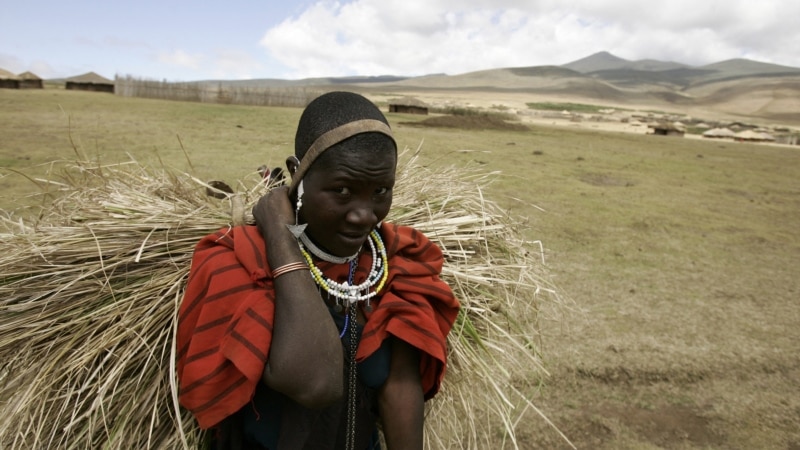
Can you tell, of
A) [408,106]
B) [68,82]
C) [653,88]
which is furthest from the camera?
[653,88]

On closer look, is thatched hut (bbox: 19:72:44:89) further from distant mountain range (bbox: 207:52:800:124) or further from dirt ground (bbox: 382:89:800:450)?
dirt ground (bbox: 382:89:800:450)

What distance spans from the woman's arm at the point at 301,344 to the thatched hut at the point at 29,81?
92.4ft

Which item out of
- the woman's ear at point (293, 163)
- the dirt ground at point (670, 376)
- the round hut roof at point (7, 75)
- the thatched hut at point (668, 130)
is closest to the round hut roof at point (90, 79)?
the round hut roof at point (7, 75)

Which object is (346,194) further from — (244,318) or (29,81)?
(29,81)

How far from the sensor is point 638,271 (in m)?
4.90

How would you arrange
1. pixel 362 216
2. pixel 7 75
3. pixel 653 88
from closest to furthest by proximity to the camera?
1. pixel 362 216
2. pixel 7 75
3. pixel 653 88

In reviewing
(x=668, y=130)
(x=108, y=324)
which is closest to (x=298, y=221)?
(x=108, y=324)

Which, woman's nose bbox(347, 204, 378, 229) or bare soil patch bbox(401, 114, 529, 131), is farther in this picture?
bare soil patch bbox(401, 114, 529, 131)

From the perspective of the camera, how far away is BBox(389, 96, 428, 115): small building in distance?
881 inches

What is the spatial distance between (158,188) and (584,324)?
3.07 metres

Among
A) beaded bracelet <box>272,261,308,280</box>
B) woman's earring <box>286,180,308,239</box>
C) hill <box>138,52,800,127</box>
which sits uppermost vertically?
hill <box>138,52,800,127</box>

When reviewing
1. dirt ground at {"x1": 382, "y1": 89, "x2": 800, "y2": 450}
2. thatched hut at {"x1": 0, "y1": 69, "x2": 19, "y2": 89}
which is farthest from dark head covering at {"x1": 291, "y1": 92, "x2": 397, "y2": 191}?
thatched hut at {"x1": 0, "y1": 69, "x2": 19, "y2": 89}

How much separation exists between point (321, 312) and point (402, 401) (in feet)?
1.15

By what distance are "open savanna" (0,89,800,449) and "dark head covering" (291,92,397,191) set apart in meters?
0.97
